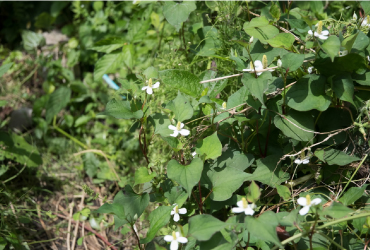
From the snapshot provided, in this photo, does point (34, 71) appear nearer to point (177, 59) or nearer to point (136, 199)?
point (177, 59)

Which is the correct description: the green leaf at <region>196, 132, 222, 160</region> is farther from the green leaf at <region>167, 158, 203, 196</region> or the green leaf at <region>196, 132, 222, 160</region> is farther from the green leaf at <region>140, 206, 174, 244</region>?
the green leaf at <region>140, 206, 174, 244</region>

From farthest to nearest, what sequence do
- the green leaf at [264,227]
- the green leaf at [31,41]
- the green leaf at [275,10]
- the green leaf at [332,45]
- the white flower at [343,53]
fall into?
the green leaf at [31,41] → the green leaf at [275,10] → the white flower at [343,53] → the green leaf at [332,45] → the green leaf at [264,227]

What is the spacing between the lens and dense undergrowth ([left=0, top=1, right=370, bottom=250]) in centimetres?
112

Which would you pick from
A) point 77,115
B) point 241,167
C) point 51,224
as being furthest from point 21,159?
point 241,167

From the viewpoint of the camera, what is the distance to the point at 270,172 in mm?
1257

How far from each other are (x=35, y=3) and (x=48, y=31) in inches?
10.3

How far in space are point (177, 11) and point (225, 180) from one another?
84 centimetres

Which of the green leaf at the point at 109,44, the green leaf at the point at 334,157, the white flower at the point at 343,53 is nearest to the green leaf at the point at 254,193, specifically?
the green leaf at the point at 334,157

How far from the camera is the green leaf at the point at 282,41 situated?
120 cm

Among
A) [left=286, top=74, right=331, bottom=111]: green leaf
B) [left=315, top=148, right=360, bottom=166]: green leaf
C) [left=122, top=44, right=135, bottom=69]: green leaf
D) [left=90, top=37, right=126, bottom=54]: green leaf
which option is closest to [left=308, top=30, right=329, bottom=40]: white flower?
[left=286, top=74, right=331, bottom=111]: green leaf

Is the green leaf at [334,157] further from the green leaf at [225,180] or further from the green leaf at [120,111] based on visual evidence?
the green leaf at [120,111]

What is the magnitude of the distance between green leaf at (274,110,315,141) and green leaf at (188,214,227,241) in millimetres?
402

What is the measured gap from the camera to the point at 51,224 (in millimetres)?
1702

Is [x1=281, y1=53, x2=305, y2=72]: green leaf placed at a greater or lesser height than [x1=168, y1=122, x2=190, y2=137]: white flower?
greater
